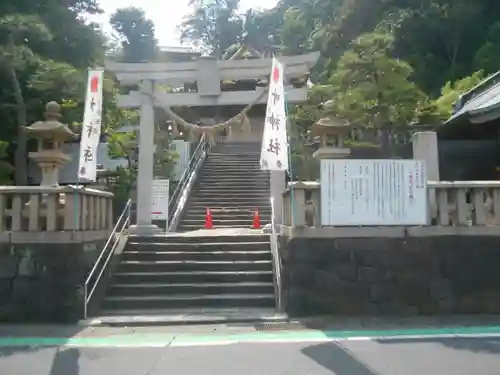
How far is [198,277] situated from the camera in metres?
9.98

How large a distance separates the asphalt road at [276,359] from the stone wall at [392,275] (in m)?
1.69

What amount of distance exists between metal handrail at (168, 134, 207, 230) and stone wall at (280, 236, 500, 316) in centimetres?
735

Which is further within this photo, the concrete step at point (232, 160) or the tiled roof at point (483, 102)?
the concrete step at point (232, 160)

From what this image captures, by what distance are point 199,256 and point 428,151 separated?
16.1 feet

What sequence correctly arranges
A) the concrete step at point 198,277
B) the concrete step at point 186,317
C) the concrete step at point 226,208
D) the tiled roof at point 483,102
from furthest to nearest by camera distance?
1. the concrete step at point 226,208
2. the tiled roof at point 483,102
3. the concrete step at point 198,277
4. the concrete step at point 186,317

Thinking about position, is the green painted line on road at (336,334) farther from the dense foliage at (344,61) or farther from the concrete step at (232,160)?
the concrete step at (232,160)

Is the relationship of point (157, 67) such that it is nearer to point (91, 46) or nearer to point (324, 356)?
point (324, 356)

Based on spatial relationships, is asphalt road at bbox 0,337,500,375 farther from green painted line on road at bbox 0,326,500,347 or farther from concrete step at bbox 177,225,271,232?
concrete step at bbox 177,225,271,232

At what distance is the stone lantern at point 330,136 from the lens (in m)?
10.2

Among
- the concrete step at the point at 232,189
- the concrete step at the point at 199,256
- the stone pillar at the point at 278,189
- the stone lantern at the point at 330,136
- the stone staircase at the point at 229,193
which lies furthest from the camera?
the concrete step at the point at 232,189

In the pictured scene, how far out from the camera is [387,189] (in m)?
8.80

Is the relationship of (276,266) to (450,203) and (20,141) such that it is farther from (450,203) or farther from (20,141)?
(20,141)

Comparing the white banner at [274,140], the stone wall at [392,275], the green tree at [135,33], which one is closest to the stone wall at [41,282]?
the stone wall at [392,275]

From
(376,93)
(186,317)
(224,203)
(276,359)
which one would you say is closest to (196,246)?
(186,317)
